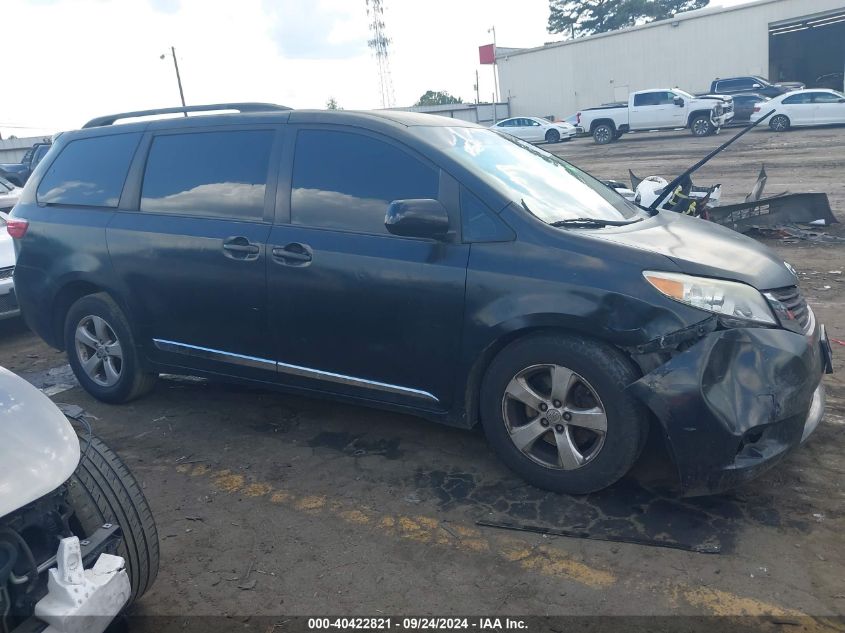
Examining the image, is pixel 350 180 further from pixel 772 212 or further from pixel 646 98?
pixel 646 98

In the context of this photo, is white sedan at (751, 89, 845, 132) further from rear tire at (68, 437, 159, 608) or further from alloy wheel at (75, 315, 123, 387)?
rear tire at (68, 437, 159, 608)

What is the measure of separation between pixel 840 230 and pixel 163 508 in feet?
30.8

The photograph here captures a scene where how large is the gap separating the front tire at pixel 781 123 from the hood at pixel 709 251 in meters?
25.6

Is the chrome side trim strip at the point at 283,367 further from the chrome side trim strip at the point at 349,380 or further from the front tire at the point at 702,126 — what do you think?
the front tire at the point at 702,126

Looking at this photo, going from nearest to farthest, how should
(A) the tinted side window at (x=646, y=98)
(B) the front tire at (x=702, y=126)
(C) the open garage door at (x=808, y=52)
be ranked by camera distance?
(B) the front tire at (x=702, y=126) → (A) the tinted side window at (x=646, y=98) → (C) the open garage door at (x=808, y=52)

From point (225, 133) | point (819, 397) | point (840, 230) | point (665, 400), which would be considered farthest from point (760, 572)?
point (840, 230)

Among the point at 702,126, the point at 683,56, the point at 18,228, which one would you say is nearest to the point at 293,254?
the point at 18,228

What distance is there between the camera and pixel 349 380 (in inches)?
156

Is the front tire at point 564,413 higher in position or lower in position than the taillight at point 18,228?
lower

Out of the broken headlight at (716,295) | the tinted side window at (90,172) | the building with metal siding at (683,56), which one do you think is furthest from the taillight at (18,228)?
the building with metal siding at (683,56)

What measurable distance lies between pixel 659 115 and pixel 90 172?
92.7 ft

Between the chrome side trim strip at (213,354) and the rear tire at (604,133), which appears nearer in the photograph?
the chrome side trim strip at (213,354)

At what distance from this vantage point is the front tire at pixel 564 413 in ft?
10.6

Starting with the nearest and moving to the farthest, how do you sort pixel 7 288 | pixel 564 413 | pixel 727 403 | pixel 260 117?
pixel 727 403
pixel 564 413
pixel 260 117
pixel 7 288
